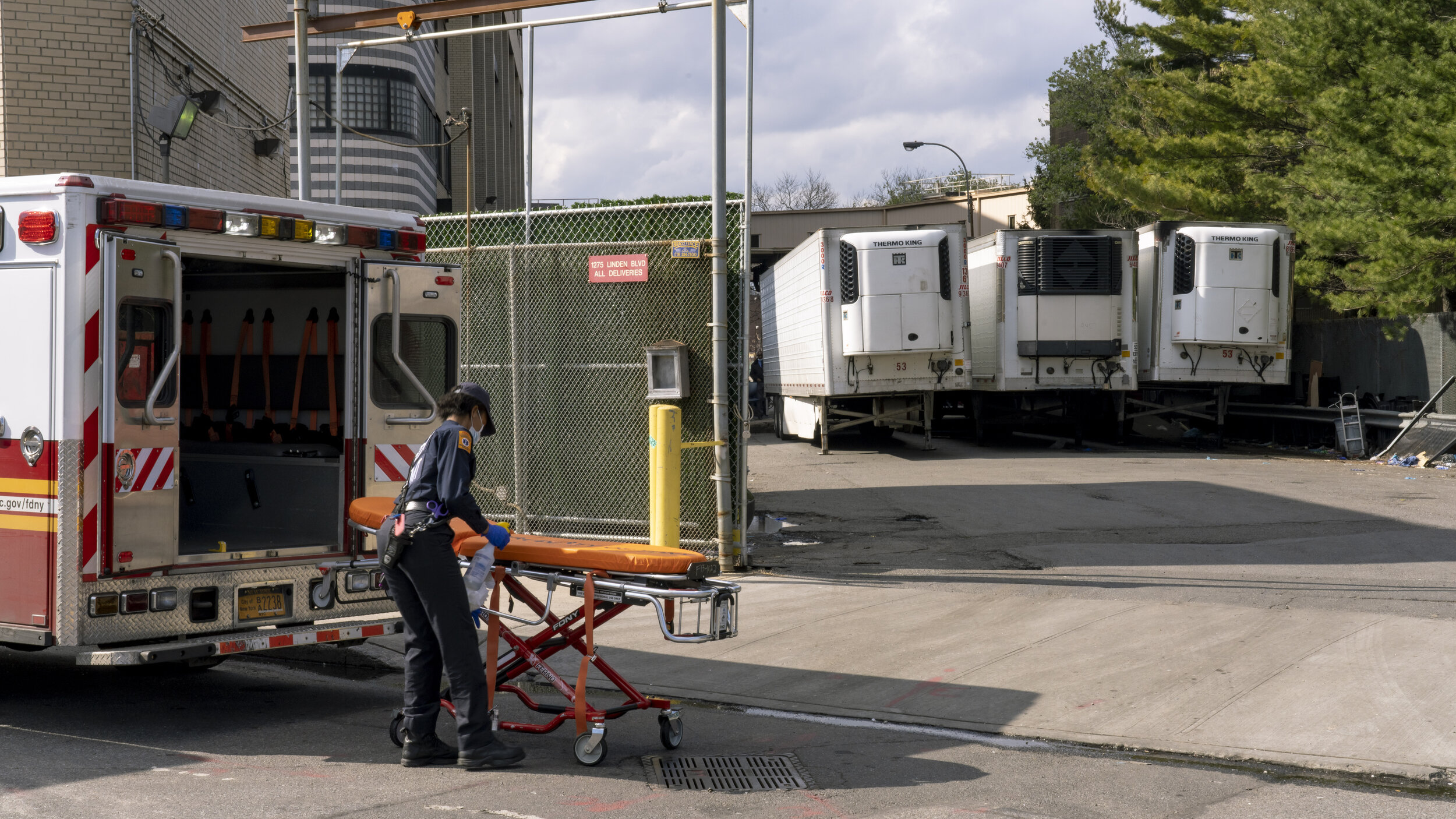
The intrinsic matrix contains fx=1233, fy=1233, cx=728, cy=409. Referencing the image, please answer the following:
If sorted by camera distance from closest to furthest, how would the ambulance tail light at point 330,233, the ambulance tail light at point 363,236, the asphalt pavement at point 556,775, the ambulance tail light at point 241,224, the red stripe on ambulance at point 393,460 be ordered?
the asphalt pavement at point 556,775 < the ambulance tail light at point 241,224 < the ambulance tail light at point 330,233 < the ambulance tail light at point 363,236 < the red stripe on ambulance at point 393,460

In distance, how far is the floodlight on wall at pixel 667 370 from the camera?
11219 millimetres

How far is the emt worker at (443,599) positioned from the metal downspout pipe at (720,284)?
17.0 ft

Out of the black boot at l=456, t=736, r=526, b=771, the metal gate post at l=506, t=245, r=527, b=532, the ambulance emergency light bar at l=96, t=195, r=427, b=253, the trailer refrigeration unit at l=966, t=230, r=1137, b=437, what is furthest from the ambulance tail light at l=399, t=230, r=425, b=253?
the trailer refrigeration unit at l=966, t=230, r=1137, b=437

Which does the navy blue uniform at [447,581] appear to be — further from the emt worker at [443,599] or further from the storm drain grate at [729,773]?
the storm drain grate at [729,773]

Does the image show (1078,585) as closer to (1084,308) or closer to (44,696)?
(44,696)

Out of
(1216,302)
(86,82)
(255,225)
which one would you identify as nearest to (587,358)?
(255,225)

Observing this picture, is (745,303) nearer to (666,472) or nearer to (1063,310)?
(666,472)

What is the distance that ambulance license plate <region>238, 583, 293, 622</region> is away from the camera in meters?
6.54

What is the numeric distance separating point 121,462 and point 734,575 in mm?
5827

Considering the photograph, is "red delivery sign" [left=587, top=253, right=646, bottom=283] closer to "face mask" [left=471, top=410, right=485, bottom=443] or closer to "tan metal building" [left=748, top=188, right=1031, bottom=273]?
"face mask" [left=471, top=410, right=485, bottom=443]

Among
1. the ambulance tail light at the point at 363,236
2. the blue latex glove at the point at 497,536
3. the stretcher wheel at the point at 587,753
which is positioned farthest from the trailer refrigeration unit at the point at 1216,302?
the blue latex glove at the point at 497,536

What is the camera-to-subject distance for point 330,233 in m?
7.05

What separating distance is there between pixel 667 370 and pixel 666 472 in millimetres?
1264

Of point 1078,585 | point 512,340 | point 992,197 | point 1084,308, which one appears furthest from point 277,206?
point 992,197
